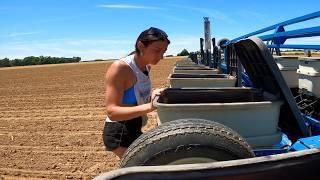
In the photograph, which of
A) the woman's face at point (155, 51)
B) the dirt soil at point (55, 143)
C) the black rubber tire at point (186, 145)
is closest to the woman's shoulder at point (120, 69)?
the woman's face at point (155, 51)

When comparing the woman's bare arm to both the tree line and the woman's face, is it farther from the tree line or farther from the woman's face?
the tree line

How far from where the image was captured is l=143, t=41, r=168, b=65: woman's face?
3057 mm

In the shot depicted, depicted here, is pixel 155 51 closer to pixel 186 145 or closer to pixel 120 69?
pixel 120 69

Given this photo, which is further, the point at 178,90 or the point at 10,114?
the point at 10,114

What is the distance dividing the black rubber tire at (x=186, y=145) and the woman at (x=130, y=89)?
2.16 feet

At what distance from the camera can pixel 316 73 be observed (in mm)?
3783

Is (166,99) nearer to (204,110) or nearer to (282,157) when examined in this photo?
(204,110)

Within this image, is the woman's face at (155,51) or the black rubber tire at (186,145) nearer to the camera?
the black rubber tire at (186,145)

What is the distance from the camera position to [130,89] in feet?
10.5

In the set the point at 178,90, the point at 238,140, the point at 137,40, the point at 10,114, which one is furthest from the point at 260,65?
the point at 10,114

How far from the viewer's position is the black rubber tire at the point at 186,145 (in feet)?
6.98

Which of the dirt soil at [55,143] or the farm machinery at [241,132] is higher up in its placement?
the farm machinery at [241,132]

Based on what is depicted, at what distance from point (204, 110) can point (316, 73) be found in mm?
1558

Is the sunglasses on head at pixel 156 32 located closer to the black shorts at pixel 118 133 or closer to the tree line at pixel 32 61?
the black shorts at pixel 118 133
